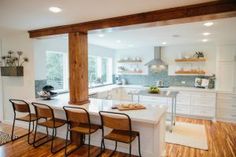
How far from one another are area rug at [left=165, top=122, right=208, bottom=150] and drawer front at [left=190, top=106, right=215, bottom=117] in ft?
2.44

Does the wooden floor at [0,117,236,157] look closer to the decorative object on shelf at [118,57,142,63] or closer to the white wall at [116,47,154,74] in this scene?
the white wall at [116,47,154,74]

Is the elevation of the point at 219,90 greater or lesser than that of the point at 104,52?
lesser

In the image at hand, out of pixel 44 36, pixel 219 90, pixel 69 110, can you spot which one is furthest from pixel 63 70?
pixel 219 90

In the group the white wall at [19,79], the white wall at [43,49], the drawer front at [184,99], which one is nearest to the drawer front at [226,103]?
the drawer front at [184,99]

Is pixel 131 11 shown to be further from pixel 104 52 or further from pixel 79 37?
pixel 104 52

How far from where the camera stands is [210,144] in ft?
11.2

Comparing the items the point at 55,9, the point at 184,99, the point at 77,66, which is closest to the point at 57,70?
the point at 77,66

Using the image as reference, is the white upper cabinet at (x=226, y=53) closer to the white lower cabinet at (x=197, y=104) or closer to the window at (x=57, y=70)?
the white lower cabinet at (x=197, y=104)

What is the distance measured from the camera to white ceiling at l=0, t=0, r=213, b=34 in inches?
86.0

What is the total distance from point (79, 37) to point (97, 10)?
96 centimetres

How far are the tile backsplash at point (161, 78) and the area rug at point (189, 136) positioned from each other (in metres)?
1.86

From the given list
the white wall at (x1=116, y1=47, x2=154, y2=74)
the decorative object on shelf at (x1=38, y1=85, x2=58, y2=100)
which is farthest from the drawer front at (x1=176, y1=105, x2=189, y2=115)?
the decorative object on shelf at (x1=38, y1=85, x2=58, y2=100)

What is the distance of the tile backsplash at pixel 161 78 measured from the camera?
6.02 meters

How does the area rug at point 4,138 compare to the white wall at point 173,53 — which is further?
the white wall at point 173,53
